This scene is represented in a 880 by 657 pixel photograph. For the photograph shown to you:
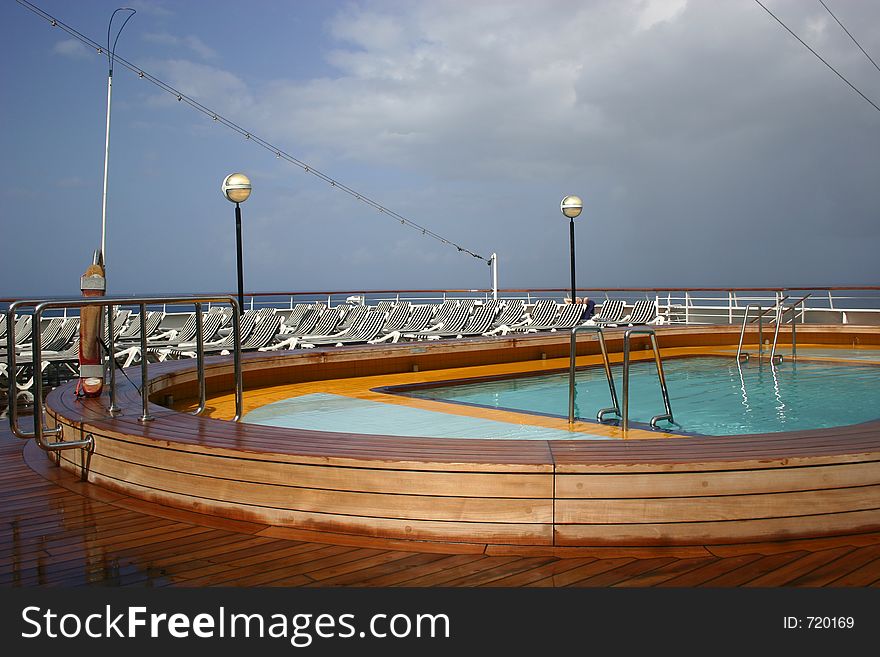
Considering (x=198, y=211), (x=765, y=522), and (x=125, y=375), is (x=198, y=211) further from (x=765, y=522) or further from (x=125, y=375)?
(x=765, y=522)

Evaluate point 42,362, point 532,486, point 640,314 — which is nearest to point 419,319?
point 640,314

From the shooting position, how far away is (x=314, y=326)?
10742mm

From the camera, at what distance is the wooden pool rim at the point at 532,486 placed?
96.2 inches

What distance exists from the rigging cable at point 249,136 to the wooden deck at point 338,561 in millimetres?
9059

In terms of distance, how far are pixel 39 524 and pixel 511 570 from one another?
65.9 inches

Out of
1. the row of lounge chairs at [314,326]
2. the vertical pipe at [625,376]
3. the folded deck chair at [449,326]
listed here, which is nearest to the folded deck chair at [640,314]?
the row of lounge chairs at [314,326]

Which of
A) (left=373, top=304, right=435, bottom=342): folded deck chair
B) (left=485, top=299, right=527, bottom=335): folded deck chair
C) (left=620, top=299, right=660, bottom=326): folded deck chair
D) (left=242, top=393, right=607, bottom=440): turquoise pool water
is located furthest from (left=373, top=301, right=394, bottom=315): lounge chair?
(left=242, top=393, right=607, bottom=440): turquoise pool water

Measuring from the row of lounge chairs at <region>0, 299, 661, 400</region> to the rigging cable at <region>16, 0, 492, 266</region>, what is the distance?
10.9 ft

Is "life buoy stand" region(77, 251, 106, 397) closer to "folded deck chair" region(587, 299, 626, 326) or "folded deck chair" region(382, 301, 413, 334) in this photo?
"folded deck chair" region(382, 301, 413, 334)

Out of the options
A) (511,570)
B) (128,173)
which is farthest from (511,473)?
(128,173)

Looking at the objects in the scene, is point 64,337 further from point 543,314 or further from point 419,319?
point 543,314

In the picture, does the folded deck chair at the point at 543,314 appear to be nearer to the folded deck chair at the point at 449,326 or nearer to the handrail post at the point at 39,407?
the folded deck chair at the point at 449,326

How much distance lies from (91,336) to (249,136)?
1024cm

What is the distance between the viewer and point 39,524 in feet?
8.84
